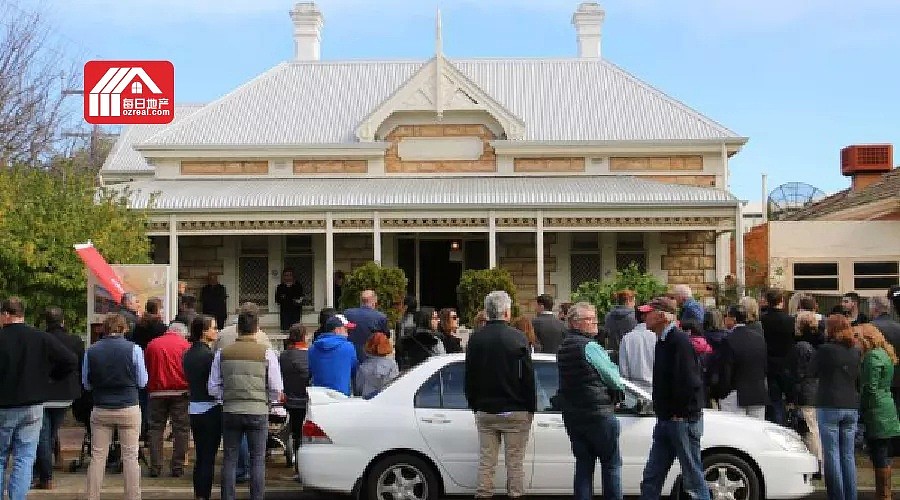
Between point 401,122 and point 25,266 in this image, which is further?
point 401,122

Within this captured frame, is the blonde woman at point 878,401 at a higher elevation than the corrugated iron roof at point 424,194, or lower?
lower

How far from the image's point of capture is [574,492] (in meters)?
9.14

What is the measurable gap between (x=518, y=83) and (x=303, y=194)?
7.63 meters

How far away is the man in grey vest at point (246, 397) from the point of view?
9422 mm

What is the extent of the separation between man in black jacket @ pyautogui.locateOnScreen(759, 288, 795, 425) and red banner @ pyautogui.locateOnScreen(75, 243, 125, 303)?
7.71 meters

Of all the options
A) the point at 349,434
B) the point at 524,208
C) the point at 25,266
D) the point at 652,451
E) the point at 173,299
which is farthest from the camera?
the point at 524,208

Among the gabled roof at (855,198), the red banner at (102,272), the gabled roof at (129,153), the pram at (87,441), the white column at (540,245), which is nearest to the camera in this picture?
the pram at (87,441)

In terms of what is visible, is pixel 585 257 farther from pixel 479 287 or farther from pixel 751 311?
pixel 751 311

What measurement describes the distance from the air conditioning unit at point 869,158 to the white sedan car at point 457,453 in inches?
1002

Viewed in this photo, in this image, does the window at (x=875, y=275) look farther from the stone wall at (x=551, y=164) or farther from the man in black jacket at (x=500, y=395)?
the man in black jacket at (x=500, y=395)

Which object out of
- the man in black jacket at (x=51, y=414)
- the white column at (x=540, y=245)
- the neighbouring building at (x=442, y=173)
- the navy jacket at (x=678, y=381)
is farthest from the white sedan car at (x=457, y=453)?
the neighbouring building at (x=442, y=173)

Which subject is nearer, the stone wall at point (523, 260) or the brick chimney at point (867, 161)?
the stone wall at point (523, 260)

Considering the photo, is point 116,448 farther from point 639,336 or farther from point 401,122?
point 401,122

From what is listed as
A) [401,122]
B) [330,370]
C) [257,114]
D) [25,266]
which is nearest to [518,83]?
[401,122]
